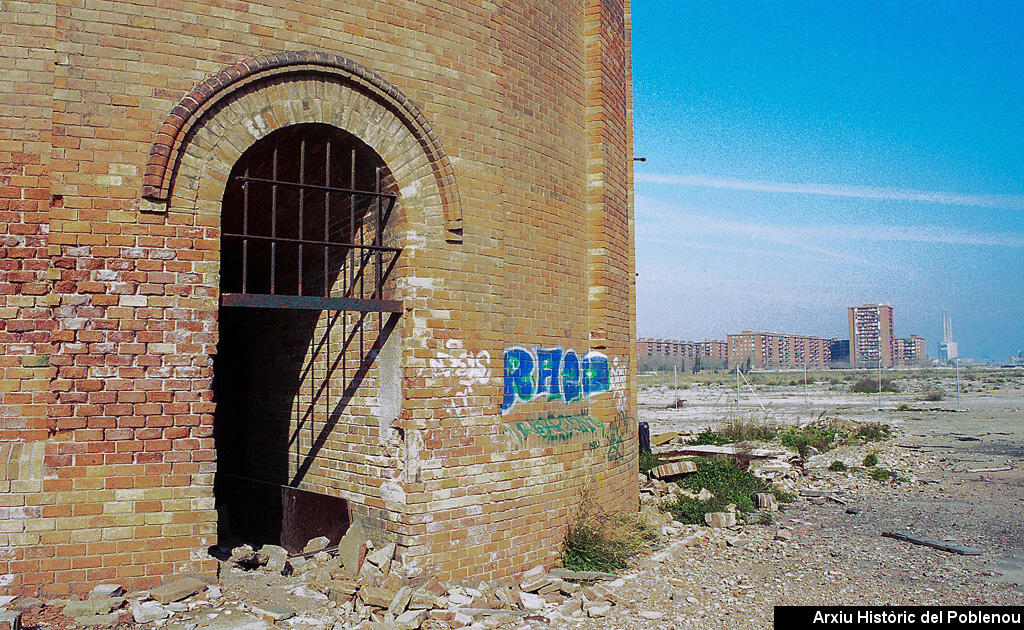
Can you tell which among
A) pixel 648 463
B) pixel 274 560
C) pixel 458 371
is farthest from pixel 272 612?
pixel 648 463

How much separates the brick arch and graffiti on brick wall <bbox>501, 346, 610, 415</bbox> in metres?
1.38

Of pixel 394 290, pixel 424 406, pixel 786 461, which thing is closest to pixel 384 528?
pixel 424 406

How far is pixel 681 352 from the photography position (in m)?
144

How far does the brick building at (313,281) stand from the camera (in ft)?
16.1

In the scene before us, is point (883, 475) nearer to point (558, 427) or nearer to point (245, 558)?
point (558, 427)

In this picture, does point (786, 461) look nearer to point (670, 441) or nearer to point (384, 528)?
point (670, 441)

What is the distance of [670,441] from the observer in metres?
17.3

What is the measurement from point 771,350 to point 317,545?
461 feet

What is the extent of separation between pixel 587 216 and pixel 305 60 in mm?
3468

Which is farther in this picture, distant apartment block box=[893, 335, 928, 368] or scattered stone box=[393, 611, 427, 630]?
distant apartment block box=[893, 335, 928, 368]

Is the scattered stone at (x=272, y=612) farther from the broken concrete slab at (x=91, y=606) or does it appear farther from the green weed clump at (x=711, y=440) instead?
the green weed clump at (x=711, y=440)

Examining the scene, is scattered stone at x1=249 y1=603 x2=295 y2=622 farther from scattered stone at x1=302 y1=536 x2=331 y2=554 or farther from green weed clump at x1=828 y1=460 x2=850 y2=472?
green weed clump at x1=828 y1=460 x2=850 y2=472

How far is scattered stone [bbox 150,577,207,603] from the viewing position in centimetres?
487

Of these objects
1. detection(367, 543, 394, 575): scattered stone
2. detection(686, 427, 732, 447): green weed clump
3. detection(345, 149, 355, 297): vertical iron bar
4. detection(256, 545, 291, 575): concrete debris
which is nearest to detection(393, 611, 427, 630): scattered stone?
detection(367, 543, 394, 575): scattered stone
